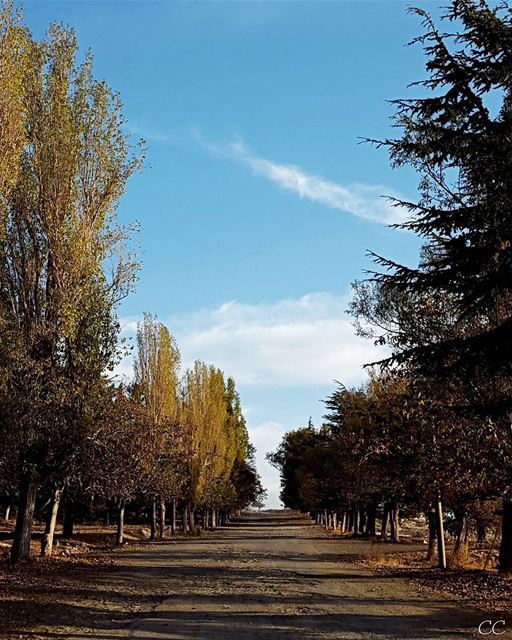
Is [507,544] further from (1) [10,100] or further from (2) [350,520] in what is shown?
(2) [350,520]

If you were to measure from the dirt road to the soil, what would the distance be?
18mm

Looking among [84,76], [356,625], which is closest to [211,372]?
[84,76]

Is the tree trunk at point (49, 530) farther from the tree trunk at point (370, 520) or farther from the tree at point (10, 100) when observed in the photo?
the tree trunk at point (370, 520)

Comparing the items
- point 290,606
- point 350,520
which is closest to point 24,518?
point 290,606

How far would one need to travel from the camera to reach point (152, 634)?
11438 mm

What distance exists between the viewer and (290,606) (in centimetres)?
1452

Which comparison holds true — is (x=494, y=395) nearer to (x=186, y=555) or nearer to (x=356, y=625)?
(x=356, y=625)

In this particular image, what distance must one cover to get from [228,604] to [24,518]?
32.5 feet

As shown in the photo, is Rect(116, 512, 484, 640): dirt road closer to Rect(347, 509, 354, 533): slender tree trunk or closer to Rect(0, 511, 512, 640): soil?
Rect(0, 511, 512, 640): soil

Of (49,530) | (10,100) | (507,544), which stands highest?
(10,100)

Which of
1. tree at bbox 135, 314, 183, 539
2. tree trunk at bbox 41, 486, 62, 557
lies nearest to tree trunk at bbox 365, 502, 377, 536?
tree at bbox 135, 314, 183, 539

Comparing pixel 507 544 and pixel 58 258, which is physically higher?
pixel 58 258

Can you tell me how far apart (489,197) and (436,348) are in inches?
89.7

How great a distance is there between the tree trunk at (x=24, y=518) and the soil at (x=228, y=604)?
0.65 meters
